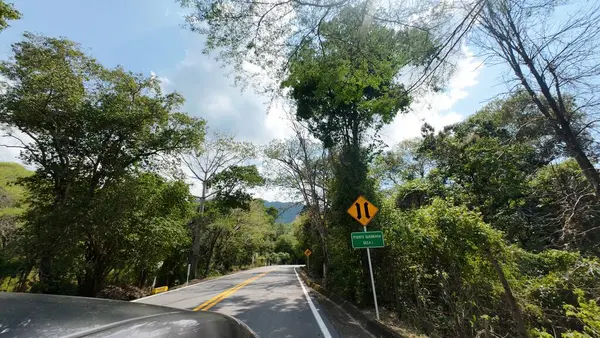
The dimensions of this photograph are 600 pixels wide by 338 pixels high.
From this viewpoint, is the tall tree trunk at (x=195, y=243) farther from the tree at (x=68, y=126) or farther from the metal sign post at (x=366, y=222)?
the metal sign post at (x=366, y=222)

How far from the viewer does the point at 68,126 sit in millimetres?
10492

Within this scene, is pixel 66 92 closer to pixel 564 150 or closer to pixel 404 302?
pixel 404 302

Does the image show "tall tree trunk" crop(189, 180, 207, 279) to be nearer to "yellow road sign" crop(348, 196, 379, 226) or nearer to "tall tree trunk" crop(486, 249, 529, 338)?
"yellow road sign" crop(348, 196, 379, 226)

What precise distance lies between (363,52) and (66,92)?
10.6 meters

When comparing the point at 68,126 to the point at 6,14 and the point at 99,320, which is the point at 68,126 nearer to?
the point at 6,14

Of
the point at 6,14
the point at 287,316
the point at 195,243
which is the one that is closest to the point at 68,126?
the point at 6,14

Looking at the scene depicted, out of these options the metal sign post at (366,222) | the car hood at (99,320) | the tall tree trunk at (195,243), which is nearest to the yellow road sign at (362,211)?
the metal sign post at (366,222)

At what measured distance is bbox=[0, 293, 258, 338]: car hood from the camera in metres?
1.15

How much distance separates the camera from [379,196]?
365 inches

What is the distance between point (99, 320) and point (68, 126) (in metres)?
12.3

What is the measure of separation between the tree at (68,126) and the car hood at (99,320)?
32.3ft

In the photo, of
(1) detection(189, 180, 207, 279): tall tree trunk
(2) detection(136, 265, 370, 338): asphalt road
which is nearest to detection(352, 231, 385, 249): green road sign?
(2) detection(136, 265, 370, 338): asphalt road

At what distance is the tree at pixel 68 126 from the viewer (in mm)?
9375

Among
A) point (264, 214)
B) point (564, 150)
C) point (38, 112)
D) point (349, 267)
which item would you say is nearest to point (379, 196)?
point (349, 267)
